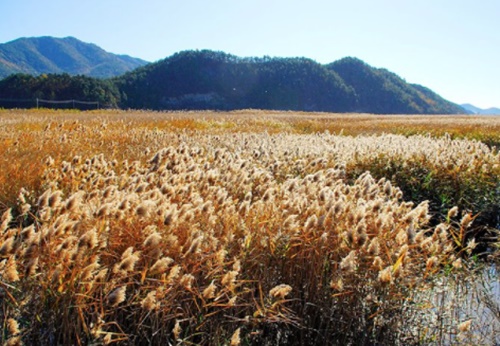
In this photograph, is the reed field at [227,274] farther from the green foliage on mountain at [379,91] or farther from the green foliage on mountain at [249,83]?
the green foliage on mountain at [379,91]

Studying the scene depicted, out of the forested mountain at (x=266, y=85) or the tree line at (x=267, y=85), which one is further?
the tree line at (x=267, y=85)

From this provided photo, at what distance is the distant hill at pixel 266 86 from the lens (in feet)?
392

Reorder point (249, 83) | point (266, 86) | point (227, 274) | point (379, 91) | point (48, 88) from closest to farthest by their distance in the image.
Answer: point (227, 274), point (48, 88), point (266, 86), point (249, 83), point (379, 91)

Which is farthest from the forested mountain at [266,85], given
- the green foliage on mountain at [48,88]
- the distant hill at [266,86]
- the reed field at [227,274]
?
the reed field at [227,274]

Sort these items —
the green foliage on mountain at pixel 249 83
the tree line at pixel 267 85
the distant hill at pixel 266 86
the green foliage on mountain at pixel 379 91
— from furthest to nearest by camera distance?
the green foliage on mountain at pixel 379 91
the green foliage on mountain at pixel 249 83
the distant hill at pixel 266 86
the tree line at pixel 267 85

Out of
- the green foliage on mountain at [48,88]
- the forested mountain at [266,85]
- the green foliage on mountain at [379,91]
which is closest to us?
the green foliage on mountain at [48,88]

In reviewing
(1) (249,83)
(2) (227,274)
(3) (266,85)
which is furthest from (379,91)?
(2) (227,274)

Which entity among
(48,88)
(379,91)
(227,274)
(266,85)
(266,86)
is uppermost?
(379,91)

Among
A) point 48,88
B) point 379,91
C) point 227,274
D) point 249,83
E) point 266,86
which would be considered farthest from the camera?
point 379,91

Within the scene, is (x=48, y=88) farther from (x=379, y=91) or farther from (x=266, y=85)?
(x=379, y=91)

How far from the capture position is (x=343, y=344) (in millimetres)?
2809

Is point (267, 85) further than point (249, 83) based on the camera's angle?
No

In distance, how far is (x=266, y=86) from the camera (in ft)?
423

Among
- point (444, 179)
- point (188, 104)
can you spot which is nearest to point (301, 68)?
point (188, 104)
